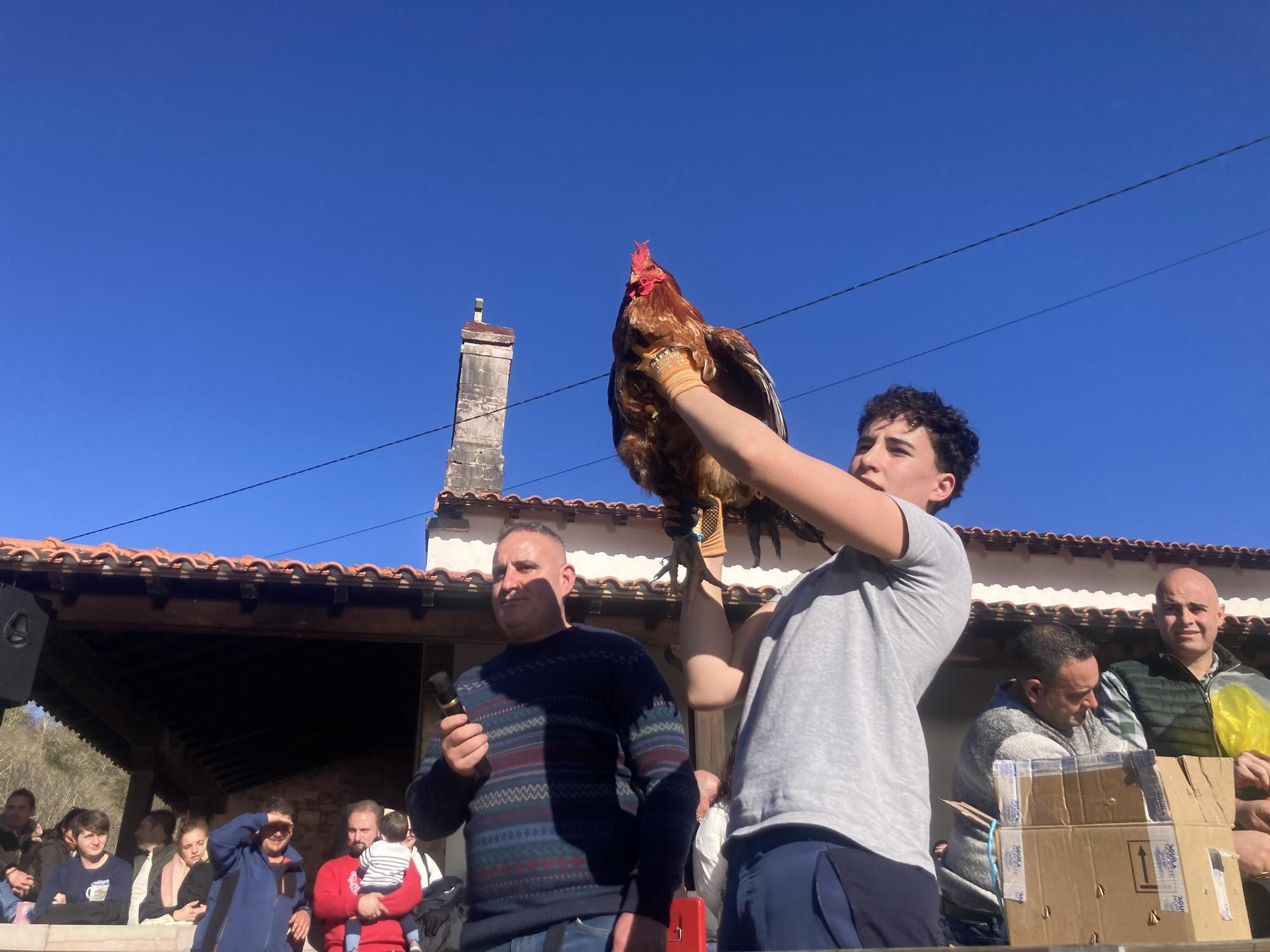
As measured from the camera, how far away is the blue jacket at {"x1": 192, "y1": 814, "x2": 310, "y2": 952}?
19.3 ft

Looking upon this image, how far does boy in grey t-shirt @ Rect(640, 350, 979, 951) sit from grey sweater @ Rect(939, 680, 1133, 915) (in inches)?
39.7

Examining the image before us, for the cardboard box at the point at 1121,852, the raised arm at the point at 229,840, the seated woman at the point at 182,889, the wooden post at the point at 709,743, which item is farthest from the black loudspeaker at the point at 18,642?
the cardboard box at the point at 1121,852

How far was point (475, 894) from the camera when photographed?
213 cm

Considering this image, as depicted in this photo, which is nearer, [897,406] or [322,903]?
[897,406]

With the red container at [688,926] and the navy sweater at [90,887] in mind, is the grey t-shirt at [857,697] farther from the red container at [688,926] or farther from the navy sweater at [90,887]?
the navy sweater at [90,887]

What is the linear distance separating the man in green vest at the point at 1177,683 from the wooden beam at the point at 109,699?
729cm

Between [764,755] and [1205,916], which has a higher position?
[764,755]

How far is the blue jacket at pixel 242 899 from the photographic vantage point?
5887 millimetres

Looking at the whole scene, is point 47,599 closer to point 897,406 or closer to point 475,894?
point 475,894

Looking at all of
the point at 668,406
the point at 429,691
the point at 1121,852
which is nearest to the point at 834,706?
the point at 1121,852

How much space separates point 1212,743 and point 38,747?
4166cm

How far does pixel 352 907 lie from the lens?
20.7 feet

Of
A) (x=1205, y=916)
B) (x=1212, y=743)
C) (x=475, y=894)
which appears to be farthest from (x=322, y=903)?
(x=1205, y=916)

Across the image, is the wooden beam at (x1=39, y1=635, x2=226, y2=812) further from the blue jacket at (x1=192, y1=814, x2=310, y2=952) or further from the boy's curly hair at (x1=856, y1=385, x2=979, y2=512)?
the boy's curly hair at (x1=856, y1=385, x2=979, y2=512)
